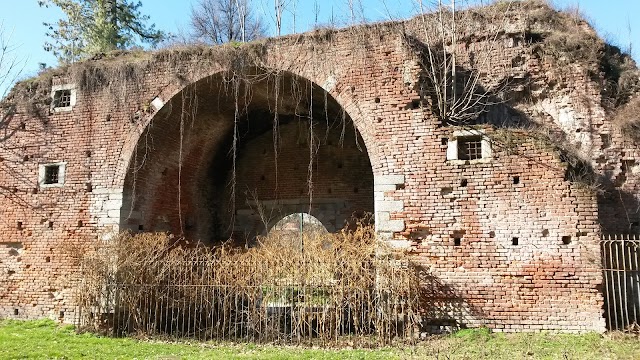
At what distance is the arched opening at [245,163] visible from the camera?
11.2 m

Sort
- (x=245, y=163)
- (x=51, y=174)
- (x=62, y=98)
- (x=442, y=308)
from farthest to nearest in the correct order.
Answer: (x=245, y=163) → (x=62, y=98) → (x=51, y=174) → (x=442, y=308)

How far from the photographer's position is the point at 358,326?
8.25 meters

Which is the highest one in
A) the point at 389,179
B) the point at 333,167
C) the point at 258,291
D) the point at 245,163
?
the point at 245,163

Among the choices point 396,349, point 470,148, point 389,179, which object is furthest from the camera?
point 389,179

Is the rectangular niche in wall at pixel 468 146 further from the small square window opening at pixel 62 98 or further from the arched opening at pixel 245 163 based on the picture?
the small square window opening at pixel 62 98

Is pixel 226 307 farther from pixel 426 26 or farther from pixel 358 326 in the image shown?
pixel 426 26

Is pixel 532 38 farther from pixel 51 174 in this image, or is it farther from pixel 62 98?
pixel 51 174

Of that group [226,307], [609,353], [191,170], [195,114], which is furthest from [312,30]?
[609,353]

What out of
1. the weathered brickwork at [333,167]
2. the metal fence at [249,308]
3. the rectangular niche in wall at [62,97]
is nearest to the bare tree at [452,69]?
the weathered brickwork at [333,167]

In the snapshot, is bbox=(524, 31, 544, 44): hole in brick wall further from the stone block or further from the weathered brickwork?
the stone block

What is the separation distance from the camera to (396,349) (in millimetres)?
7648

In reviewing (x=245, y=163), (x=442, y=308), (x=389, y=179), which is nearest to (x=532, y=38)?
(x=389, y=179)

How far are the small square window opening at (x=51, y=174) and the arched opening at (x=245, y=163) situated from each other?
186 centimetres

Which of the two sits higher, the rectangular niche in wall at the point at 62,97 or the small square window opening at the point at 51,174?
the rectangular niche in wall at the point at 62,97
